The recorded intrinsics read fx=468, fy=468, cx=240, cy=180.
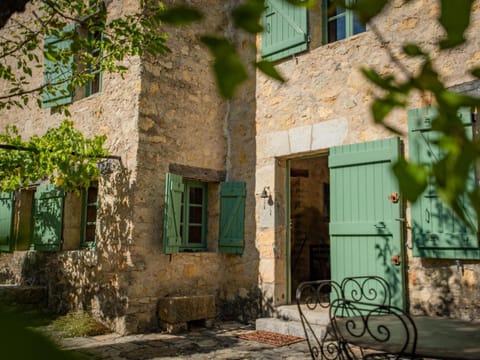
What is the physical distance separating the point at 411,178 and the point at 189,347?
468 cm

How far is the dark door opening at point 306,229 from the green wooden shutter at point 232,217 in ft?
8.05

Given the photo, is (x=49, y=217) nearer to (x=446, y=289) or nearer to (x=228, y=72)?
(x=446, y=289)

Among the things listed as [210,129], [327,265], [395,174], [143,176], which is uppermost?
[210,129]

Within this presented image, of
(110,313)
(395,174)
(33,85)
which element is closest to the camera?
(395,174)

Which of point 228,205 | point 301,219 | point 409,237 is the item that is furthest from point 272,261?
point 301,219

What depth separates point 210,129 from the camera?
6.70m

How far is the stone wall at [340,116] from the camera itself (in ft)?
14.9

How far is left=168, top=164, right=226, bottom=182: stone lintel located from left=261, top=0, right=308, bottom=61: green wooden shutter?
1.74 m

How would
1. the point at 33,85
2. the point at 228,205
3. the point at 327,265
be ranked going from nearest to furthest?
1. the point at 228,205
2. the point at 33,85
3. the point at 327,265

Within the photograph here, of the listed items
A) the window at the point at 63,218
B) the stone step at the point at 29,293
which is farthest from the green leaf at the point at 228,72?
the stone step at the point at 29,293

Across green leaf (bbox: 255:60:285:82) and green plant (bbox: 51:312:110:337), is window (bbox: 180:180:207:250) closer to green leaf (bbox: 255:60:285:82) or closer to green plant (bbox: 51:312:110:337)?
green plant (bbox: 51:312:110:337)

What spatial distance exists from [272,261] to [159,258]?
1.43m

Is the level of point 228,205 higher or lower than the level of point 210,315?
higher

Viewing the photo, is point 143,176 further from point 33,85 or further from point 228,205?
point 33,85
